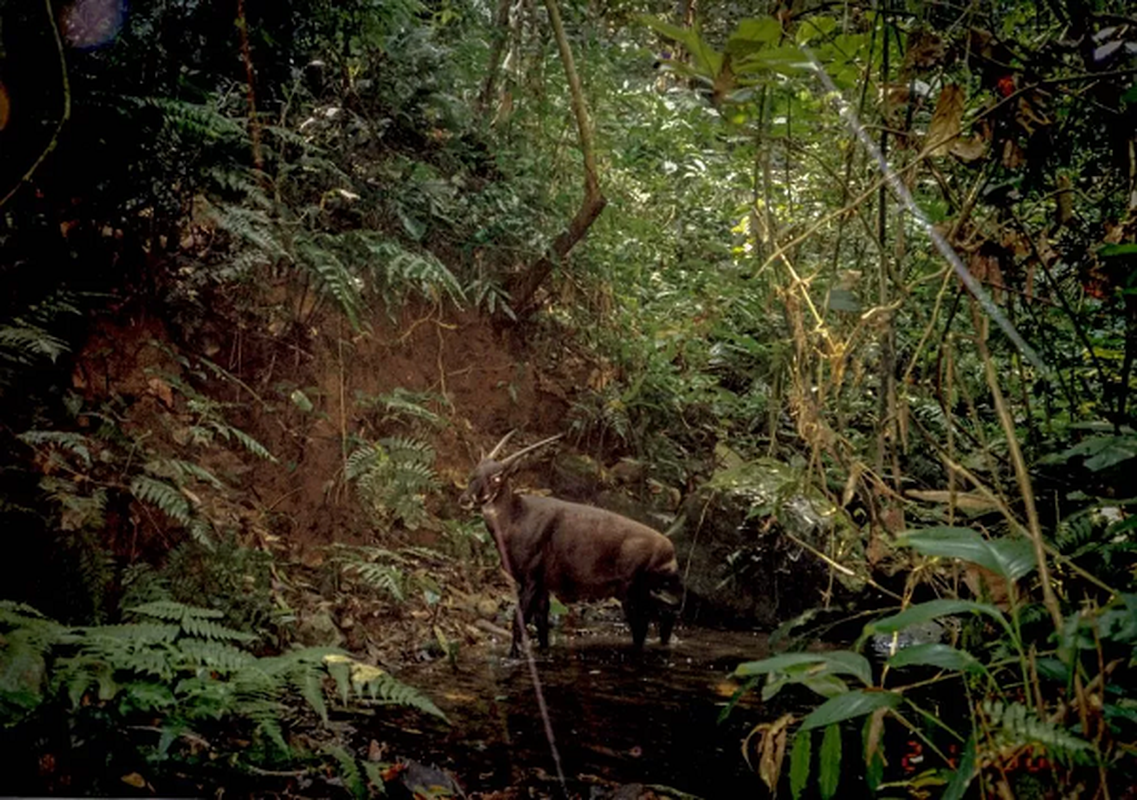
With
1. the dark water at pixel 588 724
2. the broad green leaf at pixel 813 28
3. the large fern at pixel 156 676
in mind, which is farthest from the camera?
the dark water at pixel 588 724

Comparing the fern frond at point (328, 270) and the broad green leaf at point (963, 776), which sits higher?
the fern frond at point (328, 270)

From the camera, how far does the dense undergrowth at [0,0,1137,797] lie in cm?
215

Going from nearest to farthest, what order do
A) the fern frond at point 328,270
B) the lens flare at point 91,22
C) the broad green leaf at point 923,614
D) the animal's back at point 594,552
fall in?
the broad green leaf at point 923,614 < the lens flare at point 91,22 < the fern frond at point 328,270 < the animal's back at point 594,552

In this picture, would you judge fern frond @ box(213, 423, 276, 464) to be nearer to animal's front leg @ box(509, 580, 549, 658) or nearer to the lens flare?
animal's front leg @ box(509, 580, 549, 658)

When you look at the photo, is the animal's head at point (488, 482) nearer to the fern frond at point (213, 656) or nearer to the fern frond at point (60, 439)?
the fern frond at point (60, 439)

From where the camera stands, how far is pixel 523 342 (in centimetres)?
745

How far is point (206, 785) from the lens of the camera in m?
2.12

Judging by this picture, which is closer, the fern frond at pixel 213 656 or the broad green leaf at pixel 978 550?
the broad green leaf at pixel 978 550

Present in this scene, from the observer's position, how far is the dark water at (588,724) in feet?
9.68

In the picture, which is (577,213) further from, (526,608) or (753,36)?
(753,36)

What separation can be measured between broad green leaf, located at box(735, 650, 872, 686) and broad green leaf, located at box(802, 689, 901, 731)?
6 cm

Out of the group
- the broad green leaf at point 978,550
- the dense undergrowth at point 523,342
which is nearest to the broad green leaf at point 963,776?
the dense undergrowth at point 523,342

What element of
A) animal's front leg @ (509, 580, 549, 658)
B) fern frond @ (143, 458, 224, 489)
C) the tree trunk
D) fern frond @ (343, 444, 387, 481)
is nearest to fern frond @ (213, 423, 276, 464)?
fern frond @ (143, 458, 224, 489)

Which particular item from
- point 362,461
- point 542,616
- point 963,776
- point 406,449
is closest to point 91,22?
point 362,461
